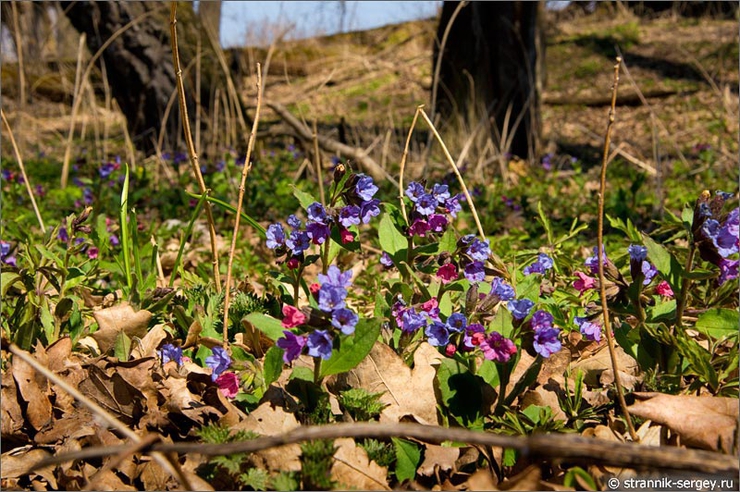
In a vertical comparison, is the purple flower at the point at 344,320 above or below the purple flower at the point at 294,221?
below

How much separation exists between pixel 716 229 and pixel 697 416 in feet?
1.21

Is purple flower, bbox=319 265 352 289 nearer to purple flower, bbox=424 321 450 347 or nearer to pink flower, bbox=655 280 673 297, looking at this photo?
purple flower, bbox=424 321 450 347

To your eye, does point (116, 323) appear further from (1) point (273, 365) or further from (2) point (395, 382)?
(2) point (395, 382)

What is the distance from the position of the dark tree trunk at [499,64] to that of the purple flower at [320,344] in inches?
188

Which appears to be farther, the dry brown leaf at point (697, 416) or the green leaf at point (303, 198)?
the green leaf at point (303, 198)

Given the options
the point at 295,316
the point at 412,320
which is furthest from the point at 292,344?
the point at 412,320

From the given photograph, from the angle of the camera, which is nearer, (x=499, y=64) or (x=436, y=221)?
(x=436, y=221)

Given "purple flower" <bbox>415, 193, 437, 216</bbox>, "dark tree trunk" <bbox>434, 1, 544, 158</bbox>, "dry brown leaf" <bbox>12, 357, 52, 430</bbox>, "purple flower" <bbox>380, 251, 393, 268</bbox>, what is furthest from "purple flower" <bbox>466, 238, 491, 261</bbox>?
"dark tree trunk" <bbox>434, 1, 544, 158</bbox>

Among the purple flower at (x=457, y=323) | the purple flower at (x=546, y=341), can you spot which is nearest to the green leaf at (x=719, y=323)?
the purple flower at (x=546, y=341)

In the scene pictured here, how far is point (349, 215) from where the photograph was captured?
1.56 m

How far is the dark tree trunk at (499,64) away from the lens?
5.89m

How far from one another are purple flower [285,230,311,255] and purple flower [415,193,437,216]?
28 cm

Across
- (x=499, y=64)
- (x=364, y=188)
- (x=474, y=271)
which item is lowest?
(x=474, y=271)

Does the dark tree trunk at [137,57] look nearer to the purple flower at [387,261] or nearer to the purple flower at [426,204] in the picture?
the purple flower at [387,261]
